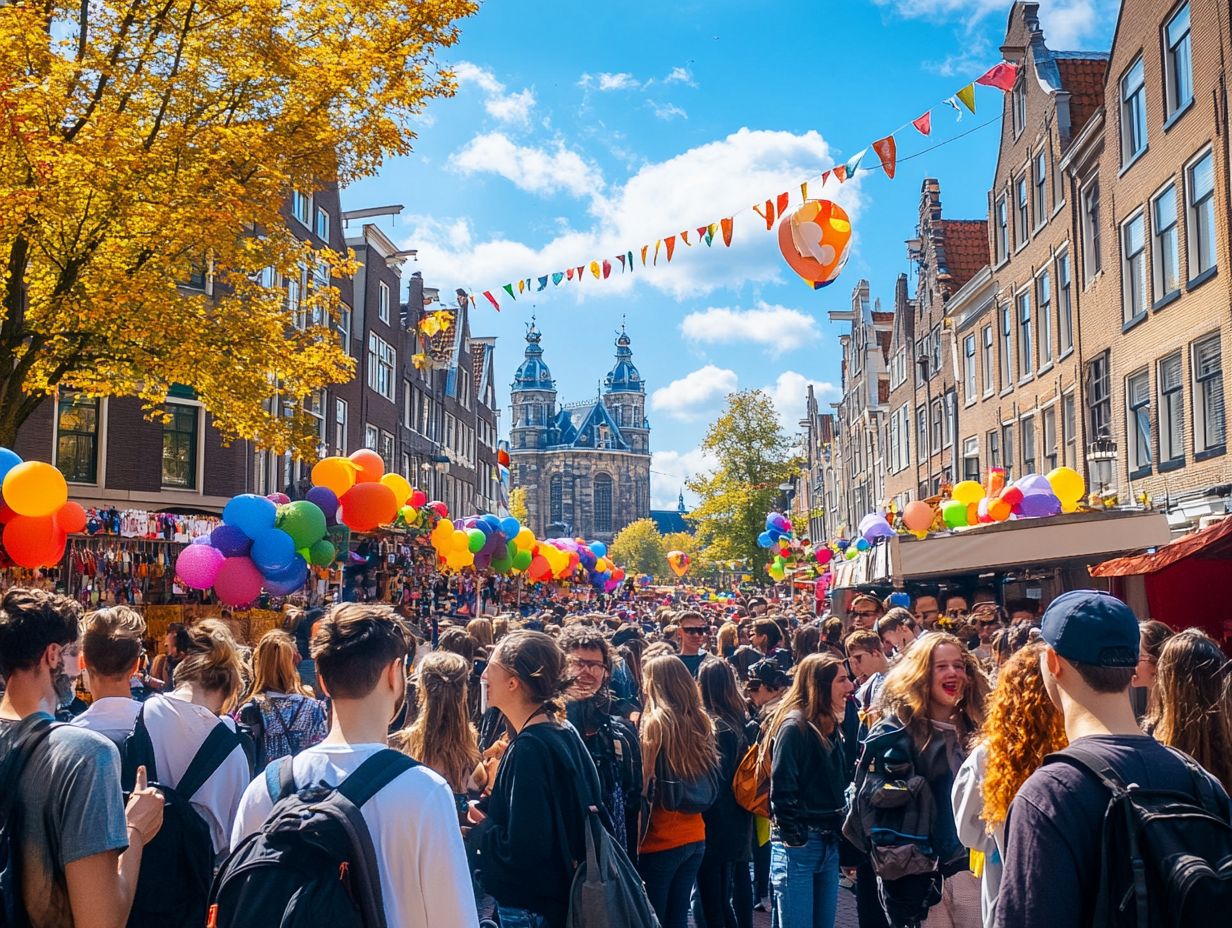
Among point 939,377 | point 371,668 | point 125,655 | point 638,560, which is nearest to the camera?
point 371,668

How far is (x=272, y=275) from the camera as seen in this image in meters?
26.1

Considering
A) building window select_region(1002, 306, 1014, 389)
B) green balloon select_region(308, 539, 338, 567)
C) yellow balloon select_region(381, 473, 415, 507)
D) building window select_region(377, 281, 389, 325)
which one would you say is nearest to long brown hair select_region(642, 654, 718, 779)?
green balloon select_region(308, 539, 338, 567)

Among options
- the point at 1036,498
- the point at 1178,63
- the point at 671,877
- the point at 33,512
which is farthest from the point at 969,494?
the point at 33,512

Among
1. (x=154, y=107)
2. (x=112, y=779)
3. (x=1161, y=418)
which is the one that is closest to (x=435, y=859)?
(x=112, y=779)

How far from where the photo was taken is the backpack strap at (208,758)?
162 inches

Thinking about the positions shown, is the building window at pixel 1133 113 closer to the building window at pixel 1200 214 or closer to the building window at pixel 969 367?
the building window at pixel 1200 214

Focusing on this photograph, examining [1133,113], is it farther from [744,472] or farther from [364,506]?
[744,472]

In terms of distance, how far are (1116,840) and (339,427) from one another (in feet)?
95.4

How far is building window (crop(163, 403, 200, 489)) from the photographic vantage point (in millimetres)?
23172

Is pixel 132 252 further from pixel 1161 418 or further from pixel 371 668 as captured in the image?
pixel 1161 418

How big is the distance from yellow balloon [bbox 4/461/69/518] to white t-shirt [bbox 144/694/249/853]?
220 inches

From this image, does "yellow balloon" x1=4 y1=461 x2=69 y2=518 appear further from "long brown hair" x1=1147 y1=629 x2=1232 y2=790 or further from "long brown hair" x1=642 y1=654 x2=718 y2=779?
"long brown hair" x1=1147 y1=629 x2=1232 y2=790

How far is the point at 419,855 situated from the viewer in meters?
2.65

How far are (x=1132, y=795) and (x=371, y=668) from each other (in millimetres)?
1811
